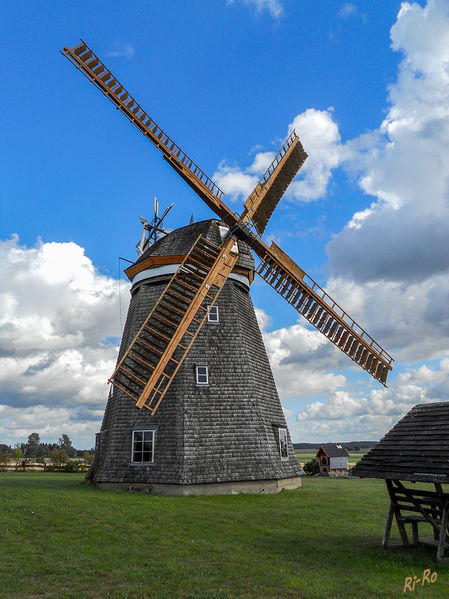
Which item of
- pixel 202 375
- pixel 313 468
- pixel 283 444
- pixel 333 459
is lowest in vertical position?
pixel 313 468

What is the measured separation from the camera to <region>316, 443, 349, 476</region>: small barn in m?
44.3

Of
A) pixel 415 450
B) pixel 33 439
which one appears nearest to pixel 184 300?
pixel 415 450

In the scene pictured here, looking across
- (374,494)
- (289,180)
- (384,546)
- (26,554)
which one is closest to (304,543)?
(384,546)

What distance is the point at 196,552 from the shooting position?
9.91 m

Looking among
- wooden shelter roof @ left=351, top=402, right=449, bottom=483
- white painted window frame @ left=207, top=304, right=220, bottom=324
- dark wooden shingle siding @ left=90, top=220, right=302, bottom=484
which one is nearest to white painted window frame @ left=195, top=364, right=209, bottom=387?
dark wooden shingle siding @ left=90, top=220, right=302, bottom=484

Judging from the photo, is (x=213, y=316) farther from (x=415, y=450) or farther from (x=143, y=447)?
(x=415, y=450)

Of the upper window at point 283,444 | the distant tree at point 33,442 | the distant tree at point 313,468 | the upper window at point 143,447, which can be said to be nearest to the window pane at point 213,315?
the upper window at point 143,447

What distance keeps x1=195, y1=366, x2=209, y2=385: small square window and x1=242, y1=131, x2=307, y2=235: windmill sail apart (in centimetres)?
726

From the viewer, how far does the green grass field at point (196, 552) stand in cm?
773

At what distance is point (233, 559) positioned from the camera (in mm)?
9359

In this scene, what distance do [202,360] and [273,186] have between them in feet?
34.3

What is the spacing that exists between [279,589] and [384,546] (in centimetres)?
383

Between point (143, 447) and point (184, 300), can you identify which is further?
point (143, 447)

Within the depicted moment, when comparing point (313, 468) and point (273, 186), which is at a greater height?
point (273, 186)
